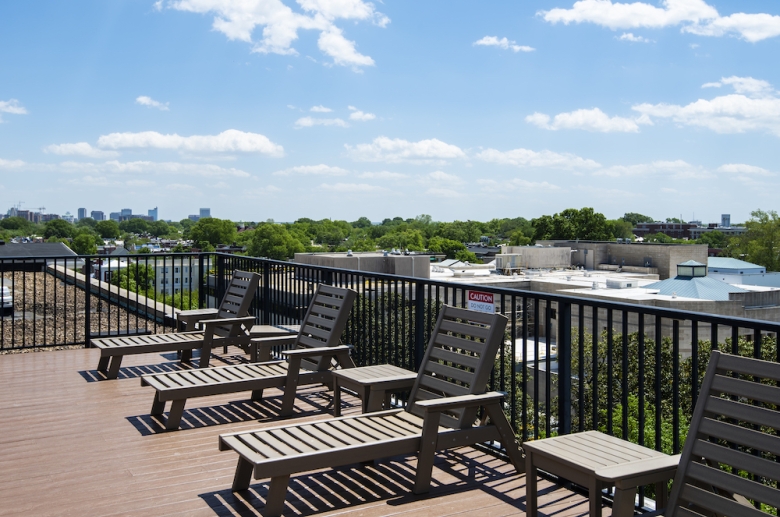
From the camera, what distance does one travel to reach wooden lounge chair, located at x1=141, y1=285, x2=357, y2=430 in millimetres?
5246

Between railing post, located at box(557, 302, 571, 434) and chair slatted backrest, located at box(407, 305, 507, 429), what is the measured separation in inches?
13.6

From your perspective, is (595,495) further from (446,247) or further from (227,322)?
(446,247)

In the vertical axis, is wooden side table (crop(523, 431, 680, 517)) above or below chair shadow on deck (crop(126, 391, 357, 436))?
above

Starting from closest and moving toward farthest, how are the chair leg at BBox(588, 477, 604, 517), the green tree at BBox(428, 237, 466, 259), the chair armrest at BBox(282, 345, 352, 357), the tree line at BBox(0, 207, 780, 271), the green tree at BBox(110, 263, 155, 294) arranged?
the chair leg at BBox(588, 477, 604, 517), the chair armrest at BBox(282, 345, 352, 357), the green tree at BBox(110, 263, 155, 294), the tree line at BBox(0, 207, 780, 271), the green tree at BBox(428, 237, 466, 259)

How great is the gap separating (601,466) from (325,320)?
11.1ft

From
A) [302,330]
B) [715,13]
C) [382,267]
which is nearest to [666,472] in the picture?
[302,330]

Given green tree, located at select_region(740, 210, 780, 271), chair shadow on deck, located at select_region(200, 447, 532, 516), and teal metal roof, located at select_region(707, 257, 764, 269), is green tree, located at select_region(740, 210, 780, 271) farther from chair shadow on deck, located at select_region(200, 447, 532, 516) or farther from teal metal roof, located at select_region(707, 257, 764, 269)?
chair shadow on deck, located at select_region(200, 447, 532, 516)

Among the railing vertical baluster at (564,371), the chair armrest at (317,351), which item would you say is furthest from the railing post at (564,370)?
the chair armrest at (317,351)

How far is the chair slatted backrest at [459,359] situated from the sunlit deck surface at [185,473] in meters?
0.43

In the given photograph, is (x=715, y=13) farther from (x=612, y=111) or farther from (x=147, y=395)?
(x=147, y=395)

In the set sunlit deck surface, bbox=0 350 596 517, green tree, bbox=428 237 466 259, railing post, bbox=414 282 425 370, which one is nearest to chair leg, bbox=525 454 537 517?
sunlit deck surface, bbox=0 350 596 517

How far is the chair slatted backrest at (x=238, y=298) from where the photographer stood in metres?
7.61

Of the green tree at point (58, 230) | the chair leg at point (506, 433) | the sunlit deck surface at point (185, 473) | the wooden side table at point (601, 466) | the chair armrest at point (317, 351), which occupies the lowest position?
the sunlit deck surface at point (185, 473)

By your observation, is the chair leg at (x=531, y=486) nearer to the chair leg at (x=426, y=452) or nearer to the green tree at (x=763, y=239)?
the chair leg at (x=426, y=452)
